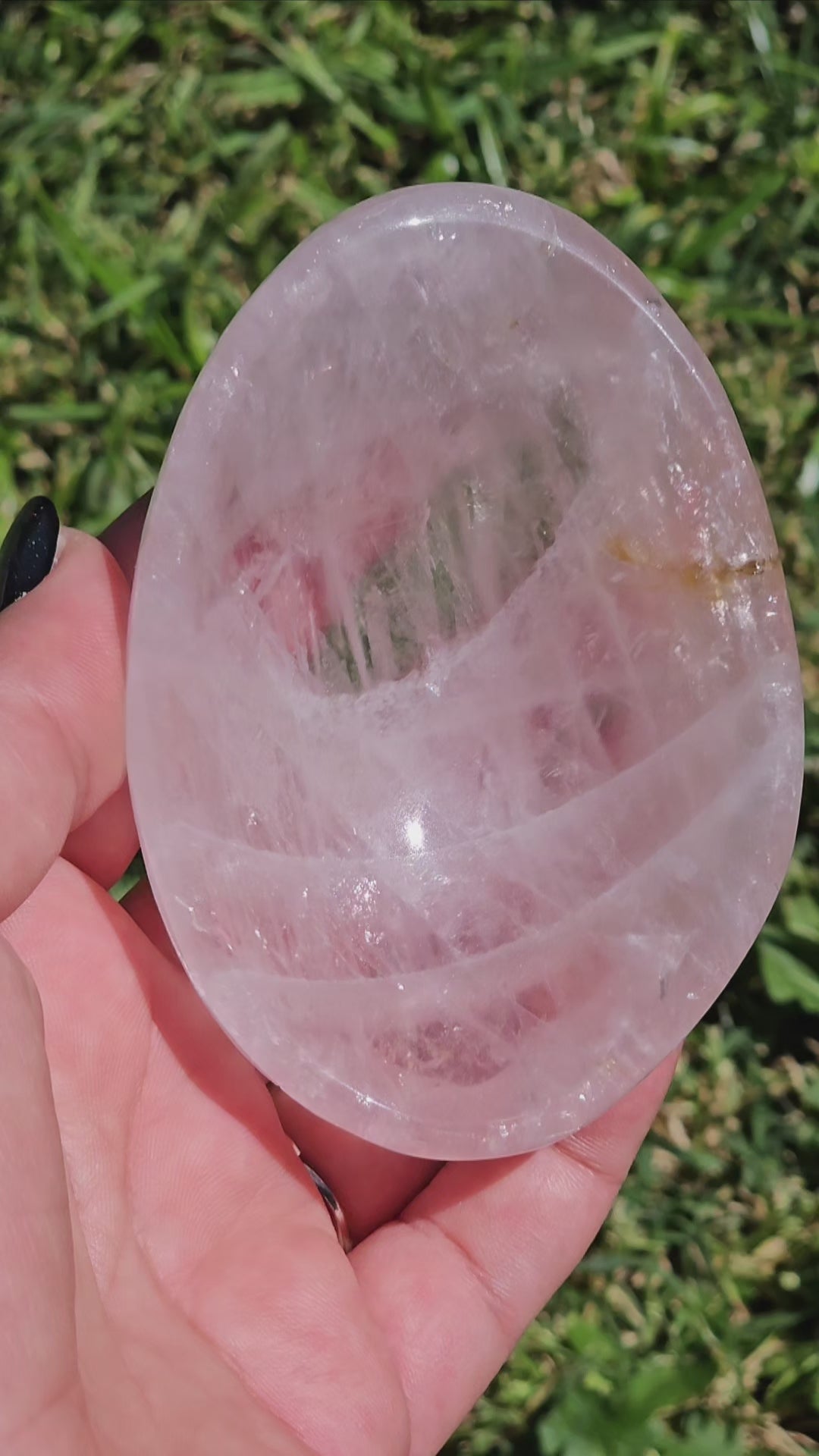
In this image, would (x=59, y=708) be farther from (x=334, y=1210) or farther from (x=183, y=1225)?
(x=334, y=1210)

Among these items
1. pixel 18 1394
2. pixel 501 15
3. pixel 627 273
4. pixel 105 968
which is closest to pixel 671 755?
pixel 627 273

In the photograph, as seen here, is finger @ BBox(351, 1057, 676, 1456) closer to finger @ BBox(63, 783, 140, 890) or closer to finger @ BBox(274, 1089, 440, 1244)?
finger @ BBox(274, 1089, 440, 1244)

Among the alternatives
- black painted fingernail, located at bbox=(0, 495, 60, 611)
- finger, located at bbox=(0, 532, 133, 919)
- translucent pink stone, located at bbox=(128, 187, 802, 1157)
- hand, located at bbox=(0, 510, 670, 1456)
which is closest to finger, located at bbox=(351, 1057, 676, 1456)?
hand, located at bbox=(0, 510, 670, 1456)

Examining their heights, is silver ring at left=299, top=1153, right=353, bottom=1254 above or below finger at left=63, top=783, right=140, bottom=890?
below

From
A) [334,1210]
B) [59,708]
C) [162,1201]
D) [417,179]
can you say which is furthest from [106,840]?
[417,179]

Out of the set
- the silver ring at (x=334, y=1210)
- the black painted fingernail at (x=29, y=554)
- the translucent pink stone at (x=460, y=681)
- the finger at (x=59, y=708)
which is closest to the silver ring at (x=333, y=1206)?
the silver ring at (x=334, y=1210)

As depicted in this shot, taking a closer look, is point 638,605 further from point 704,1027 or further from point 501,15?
point 501,15

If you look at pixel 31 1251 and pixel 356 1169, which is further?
pixel 356 1169
